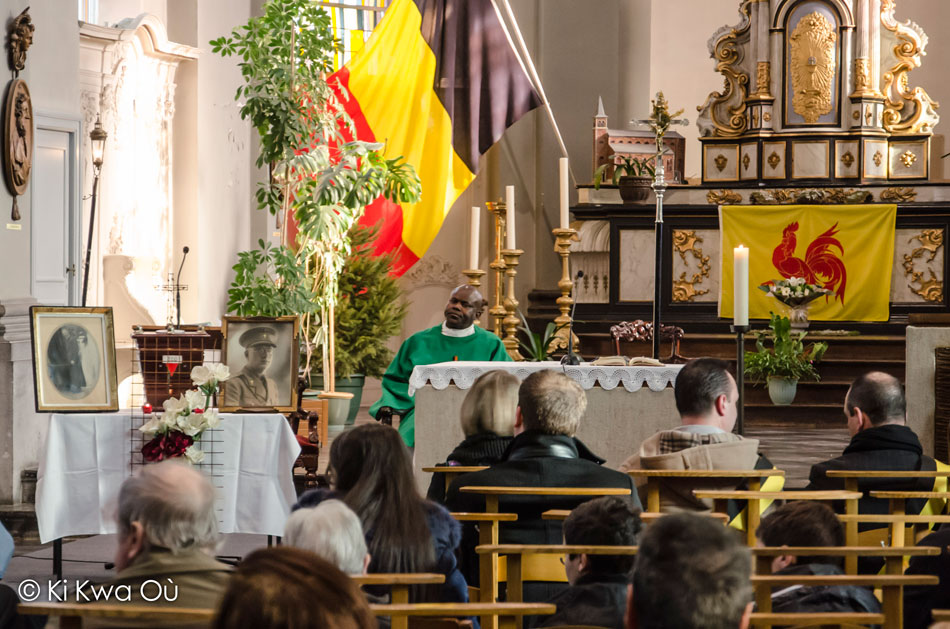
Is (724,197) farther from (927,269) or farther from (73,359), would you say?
(73,359)

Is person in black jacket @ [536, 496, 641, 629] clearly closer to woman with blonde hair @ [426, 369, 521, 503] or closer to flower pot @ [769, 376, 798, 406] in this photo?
woman with blonde hair @ [426, 369, 521, 503]

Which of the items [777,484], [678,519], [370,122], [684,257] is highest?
[370,122]

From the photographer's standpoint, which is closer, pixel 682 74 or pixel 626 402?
pixel 626 402

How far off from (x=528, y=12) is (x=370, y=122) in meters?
3.30

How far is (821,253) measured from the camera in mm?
12406

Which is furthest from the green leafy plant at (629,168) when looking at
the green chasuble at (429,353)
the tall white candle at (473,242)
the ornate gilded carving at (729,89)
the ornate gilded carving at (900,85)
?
the green chasuble at (429,353)

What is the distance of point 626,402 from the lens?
254 inches

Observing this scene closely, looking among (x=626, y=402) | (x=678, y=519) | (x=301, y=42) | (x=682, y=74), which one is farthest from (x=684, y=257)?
(x=678, y=519)

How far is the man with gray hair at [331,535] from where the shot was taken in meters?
2.54

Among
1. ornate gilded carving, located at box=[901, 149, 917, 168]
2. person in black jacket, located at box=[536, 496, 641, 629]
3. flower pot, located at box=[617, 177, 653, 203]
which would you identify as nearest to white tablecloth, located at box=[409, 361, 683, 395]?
person in black jacket, located at box=[536, 496, 641, 629]

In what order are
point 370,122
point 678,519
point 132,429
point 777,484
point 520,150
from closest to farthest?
point 678,519 < point 777,484 < point 132,429 < point 370,122 < point 520,150

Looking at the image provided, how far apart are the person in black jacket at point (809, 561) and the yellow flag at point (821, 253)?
9.23 meters

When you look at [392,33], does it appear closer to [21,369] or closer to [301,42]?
[301,42]

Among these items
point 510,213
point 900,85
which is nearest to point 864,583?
point 510,213
